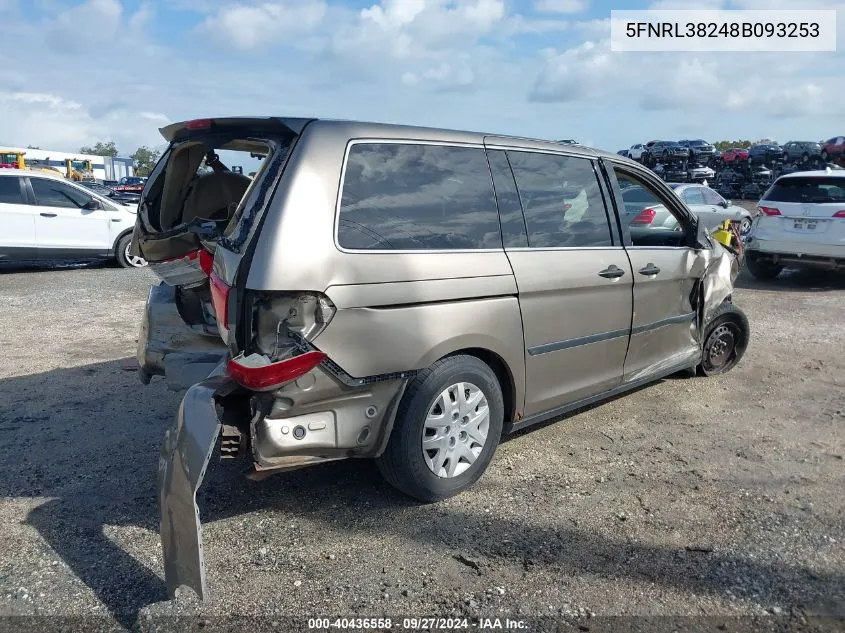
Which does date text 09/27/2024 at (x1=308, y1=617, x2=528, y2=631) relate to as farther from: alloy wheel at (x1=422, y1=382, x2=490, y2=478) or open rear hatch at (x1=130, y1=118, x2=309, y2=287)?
open rear hatch at (x1=130, y1=118, x2=309, y2=287)

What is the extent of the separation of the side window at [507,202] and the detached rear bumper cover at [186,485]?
69.3 inches

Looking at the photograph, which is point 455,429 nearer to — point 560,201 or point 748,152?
point 560,201

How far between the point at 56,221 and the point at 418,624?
11.0 metres

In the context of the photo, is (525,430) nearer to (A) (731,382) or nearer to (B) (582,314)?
(B) (582,314)

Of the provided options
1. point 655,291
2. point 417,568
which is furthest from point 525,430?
point 417,568

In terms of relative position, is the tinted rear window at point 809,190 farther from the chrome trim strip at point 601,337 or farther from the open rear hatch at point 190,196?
the open rear hatch at point 190,196

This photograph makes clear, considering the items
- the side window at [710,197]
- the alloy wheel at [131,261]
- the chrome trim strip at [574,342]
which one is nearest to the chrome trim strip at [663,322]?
the chrome trim strip at [574,342]

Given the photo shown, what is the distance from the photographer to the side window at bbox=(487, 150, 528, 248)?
390cm

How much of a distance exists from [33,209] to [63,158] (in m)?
41.3

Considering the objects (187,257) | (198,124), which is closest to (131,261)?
(187,257)

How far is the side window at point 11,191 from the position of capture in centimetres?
1130

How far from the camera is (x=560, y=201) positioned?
14.0 ft

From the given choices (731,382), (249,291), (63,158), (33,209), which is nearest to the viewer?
(249,291)

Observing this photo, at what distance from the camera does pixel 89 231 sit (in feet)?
39.1
